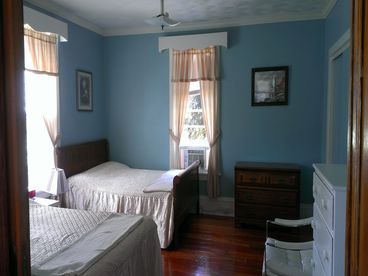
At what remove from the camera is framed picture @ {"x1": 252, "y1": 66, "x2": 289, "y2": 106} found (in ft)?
13.0

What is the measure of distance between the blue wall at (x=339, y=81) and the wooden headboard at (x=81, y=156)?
10.4 feet

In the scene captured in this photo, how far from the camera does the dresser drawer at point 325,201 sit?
132 centimetres

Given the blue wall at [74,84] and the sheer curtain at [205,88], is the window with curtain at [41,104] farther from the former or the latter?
the sheer curtain at [205,88]

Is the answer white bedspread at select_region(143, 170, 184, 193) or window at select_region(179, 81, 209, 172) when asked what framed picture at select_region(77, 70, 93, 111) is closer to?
window at select_region(179, 81, 209, 172)

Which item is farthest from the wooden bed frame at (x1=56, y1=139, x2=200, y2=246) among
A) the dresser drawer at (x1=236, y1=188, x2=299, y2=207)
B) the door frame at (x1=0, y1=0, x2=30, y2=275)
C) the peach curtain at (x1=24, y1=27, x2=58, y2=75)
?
the door frame at (x1=0, y1=0, x2=30, y2=275)

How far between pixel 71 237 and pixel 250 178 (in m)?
2.46

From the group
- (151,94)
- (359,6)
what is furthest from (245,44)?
(359,6)

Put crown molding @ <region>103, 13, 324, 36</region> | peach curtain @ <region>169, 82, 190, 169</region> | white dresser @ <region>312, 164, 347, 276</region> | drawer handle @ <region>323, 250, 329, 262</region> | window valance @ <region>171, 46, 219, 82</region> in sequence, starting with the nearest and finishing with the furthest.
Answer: white dresser @ <region>312, 164, 347, 276</region> → drawer handle @ <region>323, 250, 329, 262</region> → crown molding @ <region>103, 13, 324, 36</region> → window valance @ <region>171, 46, 219, 82</region> → peach curtain @ <region>169, 82, 190, 169</region>

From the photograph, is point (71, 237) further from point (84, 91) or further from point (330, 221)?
point (84, 91)

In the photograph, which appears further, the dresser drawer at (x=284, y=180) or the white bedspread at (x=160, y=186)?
the dresser drawer at (x=284, y=180)

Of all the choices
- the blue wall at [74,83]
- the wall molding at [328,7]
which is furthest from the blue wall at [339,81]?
the blue wall at [74,83]

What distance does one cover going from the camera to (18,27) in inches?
25.5

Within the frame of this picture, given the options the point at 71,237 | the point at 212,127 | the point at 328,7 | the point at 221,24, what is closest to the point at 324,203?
the point at 71,237

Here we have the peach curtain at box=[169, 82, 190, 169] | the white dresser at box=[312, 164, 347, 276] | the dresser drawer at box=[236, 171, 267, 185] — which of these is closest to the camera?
the white dresser at box=[312, 164, 347, 276]
